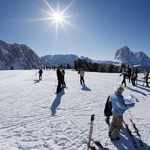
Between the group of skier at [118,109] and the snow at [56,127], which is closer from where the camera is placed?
the group of skier at [118,109]

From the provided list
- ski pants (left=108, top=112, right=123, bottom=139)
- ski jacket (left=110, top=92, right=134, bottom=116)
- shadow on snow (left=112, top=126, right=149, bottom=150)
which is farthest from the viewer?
ski pants (left=108, top=112, right=123, bottom=139)

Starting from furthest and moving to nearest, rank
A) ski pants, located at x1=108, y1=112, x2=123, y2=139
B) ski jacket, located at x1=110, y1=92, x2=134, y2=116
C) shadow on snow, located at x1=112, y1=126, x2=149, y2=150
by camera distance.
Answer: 1. ski pants, located at x1=108, y1=112, x2=123, y2=139
2. shadow on snow, located at x1=112, y1=126, x2=149, y2=150
3. ski jacket, located at x1=110, y1=92, x2=134, y2=116

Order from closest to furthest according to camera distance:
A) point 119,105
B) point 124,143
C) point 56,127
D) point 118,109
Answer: point 119,105
point 118,109
point 124,143
point 56,127

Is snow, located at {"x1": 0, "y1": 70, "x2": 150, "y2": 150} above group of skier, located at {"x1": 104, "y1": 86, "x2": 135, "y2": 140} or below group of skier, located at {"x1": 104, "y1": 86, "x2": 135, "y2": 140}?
below

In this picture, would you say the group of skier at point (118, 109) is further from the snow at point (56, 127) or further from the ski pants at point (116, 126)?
the snow at point (56, 127)

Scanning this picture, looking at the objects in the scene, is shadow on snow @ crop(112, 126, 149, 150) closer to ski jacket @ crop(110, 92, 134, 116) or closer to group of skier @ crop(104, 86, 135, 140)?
group of skier @ crop(104, 86, 135, 140)

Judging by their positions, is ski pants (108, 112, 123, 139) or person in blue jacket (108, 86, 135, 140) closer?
person in blue jacket (108, 86, 135, 140)

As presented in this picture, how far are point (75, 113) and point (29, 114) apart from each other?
8.80ft

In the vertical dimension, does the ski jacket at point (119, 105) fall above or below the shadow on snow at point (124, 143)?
above

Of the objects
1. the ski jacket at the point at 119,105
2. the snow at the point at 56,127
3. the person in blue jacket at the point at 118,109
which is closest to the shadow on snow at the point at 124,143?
the snow at the point at 56,127

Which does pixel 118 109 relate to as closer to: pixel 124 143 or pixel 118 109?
pixel 118 109

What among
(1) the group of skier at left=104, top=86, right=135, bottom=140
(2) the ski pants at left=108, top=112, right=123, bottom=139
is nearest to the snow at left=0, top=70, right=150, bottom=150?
(2) the ski pants at left=108, top=112, right=123, bottom=139

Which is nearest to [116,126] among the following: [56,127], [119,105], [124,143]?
[124,143]

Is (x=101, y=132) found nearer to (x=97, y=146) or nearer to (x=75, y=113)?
(x=97, y=146)
